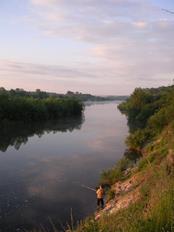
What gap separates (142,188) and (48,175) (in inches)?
831

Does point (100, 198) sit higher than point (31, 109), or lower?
lower

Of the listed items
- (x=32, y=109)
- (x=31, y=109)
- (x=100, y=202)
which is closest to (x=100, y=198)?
(x=100, y=202)

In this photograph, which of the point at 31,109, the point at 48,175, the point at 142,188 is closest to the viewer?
the point at 142,188

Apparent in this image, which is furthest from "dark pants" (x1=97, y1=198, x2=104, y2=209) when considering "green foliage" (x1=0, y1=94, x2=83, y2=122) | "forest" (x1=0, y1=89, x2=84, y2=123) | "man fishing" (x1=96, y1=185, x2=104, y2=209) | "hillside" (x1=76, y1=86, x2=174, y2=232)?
"green foliage" (x1=0, y1=94, x2=83, y2=122)

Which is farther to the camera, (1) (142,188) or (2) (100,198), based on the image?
(2) (100,198)

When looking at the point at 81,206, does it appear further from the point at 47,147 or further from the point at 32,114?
the point at 32,114

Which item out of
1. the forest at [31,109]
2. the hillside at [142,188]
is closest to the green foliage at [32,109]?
the forest at [31,109]

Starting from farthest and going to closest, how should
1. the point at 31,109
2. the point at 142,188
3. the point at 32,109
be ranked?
the point at 32,109 → the point at 31,109 → the point at 142,188

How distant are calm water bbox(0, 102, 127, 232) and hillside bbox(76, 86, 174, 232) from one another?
210cm

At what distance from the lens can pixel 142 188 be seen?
37.1ft

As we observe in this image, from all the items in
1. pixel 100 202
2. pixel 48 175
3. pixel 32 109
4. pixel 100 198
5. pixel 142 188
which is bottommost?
pixel 48 175

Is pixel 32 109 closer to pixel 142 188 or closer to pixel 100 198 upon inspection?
pixel 100 198

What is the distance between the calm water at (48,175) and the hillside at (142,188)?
2.10m

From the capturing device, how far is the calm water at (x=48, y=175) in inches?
860
